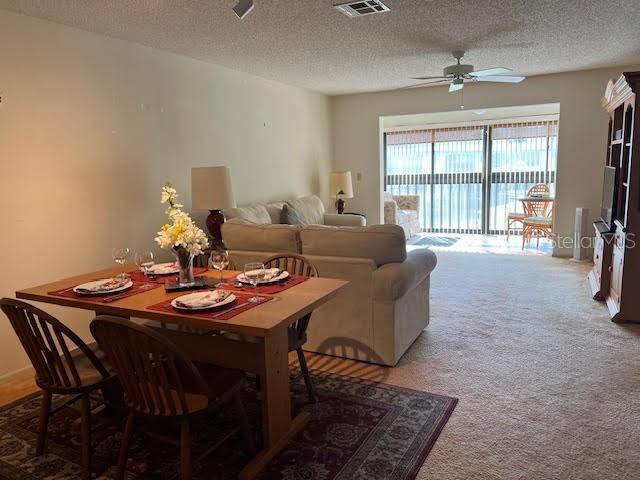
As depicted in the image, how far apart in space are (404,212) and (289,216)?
349cm

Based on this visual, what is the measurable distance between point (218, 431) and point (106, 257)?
2068mm

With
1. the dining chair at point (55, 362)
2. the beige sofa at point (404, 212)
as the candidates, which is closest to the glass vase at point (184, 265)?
the dining chair at point (55, 362)

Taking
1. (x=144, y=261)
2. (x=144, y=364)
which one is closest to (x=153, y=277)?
(x=144, y=261)

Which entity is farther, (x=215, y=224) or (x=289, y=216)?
(x=289, y=216)

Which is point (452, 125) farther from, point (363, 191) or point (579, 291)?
point (579, 291)

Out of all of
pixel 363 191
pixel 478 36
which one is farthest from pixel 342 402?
pixel 363 191

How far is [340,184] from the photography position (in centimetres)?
707

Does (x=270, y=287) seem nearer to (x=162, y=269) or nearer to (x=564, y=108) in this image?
(x=162, y=269)

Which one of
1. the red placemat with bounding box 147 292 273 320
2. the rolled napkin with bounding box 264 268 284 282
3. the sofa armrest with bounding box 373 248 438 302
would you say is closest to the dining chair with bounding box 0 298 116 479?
the red placemat with bounding box 147 292 273 320

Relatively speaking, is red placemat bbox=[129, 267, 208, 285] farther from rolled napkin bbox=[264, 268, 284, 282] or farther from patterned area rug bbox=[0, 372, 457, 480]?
patterned area rug bbox=[0, 372, 457, 480]

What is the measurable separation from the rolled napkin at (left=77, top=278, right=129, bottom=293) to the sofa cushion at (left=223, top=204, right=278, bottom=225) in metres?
2.15

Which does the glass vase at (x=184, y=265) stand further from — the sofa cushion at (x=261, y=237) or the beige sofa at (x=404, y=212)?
the beige sofa at (x=404, y=212)

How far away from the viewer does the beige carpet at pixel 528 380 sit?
211 centimetres

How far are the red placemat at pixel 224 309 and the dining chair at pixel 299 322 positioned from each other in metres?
0.42
